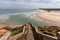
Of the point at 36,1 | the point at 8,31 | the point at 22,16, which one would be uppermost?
the point at 36,1

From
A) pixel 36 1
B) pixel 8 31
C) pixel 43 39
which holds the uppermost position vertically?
pixel 36 1

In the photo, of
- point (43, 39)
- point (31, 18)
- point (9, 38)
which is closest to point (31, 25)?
point (31, 18)

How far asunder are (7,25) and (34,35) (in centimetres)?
58

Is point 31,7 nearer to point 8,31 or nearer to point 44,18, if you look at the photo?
point 44,18

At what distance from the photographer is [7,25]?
2.83 meters

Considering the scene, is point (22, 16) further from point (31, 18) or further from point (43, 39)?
point (43, 39)

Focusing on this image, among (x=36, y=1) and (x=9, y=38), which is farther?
(x=36, y=1)

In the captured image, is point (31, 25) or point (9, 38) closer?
point (9, 38)

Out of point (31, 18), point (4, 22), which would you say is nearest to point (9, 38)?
point (4, 22)


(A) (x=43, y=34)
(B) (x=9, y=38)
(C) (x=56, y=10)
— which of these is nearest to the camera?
(B) (x=9, y=38)

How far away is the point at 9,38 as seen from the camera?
262cm

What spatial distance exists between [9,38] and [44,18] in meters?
0.84

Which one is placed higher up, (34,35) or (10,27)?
(10,27)

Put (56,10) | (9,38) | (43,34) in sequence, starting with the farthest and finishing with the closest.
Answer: (56,10)
(43,34)
(9,38)
